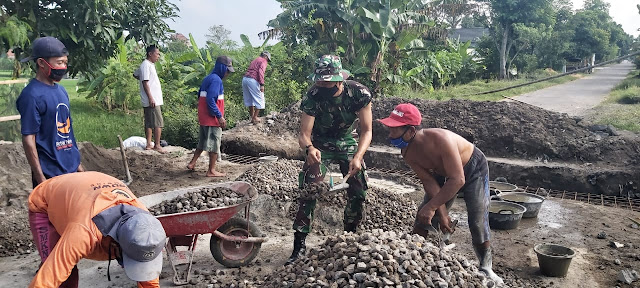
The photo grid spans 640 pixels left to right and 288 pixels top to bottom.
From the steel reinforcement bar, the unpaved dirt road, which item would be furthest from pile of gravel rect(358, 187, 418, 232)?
the steel reinforcement bar

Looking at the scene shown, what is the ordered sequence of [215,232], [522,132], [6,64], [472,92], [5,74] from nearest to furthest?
[215,232]
[522,132]
[5,74]
[6,64]
[472,92]

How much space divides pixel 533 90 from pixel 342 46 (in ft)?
38.1

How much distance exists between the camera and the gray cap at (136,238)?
2230mm

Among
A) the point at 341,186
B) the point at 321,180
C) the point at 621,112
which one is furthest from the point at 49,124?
the point at 621,112

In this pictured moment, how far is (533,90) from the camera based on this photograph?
21016 millimetres

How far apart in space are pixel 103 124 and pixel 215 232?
28.4ft

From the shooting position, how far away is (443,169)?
3635 millimetres

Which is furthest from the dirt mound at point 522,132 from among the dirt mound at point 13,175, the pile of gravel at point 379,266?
the dirt mound at point 13,175

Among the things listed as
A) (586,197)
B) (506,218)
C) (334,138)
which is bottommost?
(586,197)

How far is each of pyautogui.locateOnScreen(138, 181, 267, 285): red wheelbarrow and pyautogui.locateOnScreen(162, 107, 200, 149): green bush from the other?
18.4ft

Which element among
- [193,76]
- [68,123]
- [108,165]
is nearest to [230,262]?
[68,123]

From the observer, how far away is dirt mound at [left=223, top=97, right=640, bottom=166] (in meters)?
8.24

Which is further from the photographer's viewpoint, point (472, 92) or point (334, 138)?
point (472, 92)

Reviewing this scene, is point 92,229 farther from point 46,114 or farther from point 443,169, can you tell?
point 443,169
